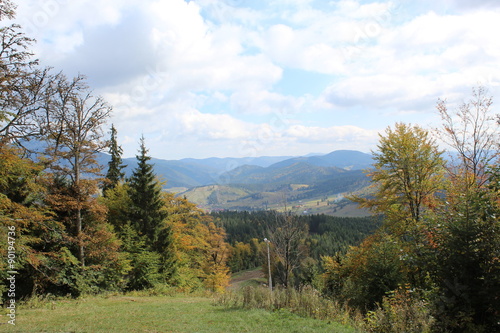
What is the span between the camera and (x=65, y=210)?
1831cm

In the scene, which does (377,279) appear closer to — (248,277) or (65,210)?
(65,210)

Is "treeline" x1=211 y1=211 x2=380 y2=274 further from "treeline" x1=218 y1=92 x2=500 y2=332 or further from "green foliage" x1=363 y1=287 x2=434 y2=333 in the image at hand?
"green foliage" x1=363 y1=287 x2=434 y2=333

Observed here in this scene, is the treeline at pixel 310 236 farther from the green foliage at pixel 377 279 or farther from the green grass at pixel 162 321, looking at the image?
the green grass at pixel 162 321

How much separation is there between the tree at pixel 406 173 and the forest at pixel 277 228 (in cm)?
7

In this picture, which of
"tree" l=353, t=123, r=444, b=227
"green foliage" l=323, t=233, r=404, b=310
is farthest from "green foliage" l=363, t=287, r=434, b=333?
"tree" l=353, t=123, r=444, b=227

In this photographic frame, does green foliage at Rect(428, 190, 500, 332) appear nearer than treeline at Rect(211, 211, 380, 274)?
Yes

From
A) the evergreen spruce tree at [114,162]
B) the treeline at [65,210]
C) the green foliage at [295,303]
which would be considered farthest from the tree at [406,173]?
the evergreen spruce tree at [114,162]

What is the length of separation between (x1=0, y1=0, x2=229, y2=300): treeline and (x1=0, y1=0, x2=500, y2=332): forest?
0.24 feet

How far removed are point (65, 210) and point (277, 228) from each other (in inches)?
583

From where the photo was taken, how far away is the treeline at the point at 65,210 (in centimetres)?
1211

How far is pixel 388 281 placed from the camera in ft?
42.3

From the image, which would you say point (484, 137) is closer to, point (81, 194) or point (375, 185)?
point (375, 185)

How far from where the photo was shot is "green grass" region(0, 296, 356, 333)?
30.0 ft

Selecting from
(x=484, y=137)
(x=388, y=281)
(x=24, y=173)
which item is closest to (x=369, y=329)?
(x=388, y=281)
